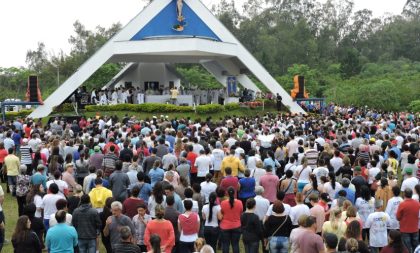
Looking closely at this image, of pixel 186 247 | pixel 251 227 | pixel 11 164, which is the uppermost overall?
pixel 11 164

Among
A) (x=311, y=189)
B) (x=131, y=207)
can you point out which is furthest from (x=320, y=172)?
(x=131, y=207)

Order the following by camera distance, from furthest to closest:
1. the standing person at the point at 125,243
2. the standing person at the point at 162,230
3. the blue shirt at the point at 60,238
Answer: the standing person at the point at 162,230, the blue shirt at the point at 60,238, the standing person at the point at 125,243

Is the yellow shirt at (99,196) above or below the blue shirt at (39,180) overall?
below

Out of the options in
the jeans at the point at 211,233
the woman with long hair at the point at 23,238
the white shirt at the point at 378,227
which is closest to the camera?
the woman with long hair at the point at 23,238

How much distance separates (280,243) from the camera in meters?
8.21

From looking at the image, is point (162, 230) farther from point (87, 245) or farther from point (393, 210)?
point (393, 210)

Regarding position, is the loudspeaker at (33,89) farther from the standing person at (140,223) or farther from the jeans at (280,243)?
the jeans at (280,243)

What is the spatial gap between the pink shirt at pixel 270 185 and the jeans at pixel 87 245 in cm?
346

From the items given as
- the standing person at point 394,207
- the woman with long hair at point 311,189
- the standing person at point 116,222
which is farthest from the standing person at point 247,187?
the standing person at point 116,222

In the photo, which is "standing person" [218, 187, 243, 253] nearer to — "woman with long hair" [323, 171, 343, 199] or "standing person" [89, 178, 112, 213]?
"woman with long hair" [323, 171, 343, 199]

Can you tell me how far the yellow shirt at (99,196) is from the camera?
9406 millimetres

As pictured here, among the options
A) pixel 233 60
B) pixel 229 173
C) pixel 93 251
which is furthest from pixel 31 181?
pixel 233 60

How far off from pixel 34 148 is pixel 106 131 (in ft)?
9.27

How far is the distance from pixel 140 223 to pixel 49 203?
1751 millimetres
